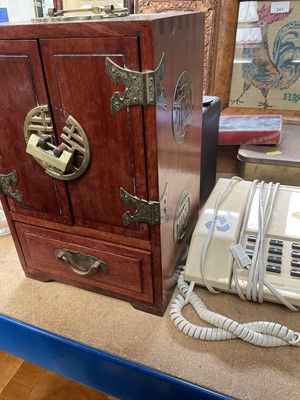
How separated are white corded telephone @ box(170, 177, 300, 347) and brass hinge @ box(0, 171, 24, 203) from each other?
1.07ft

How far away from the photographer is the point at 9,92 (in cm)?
49

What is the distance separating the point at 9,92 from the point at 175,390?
0.50 meters

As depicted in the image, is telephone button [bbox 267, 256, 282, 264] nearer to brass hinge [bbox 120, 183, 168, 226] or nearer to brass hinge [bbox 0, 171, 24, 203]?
brass hinge [bbox 120, 183, 168, 226]

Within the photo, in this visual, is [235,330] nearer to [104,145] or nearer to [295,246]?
[295,246]

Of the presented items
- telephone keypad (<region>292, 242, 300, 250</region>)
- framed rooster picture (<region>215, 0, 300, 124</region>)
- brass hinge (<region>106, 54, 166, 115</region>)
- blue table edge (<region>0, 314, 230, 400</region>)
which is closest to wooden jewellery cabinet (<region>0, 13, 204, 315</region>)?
brass hinge (<region>106, 54, 166, 115</region>)

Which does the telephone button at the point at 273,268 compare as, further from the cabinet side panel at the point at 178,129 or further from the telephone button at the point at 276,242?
the cabinet side panel at the point at 178,129

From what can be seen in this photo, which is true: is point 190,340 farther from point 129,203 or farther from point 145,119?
point 145,119

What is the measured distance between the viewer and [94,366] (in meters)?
0.56

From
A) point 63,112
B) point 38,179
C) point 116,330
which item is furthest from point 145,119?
point 116,330

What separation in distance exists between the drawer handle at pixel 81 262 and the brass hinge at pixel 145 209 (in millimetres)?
121

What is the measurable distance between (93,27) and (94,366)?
0.51 metres

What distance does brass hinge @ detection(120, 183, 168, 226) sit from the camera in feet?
1.61

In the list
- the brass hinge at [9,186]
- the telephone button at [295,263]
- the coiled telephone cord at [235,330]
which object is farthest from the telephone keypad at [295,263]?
the brass hinge at [9,186]

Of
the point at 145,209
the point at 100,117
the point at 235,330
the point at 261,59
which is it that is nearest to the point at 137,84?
the point at 100,117
